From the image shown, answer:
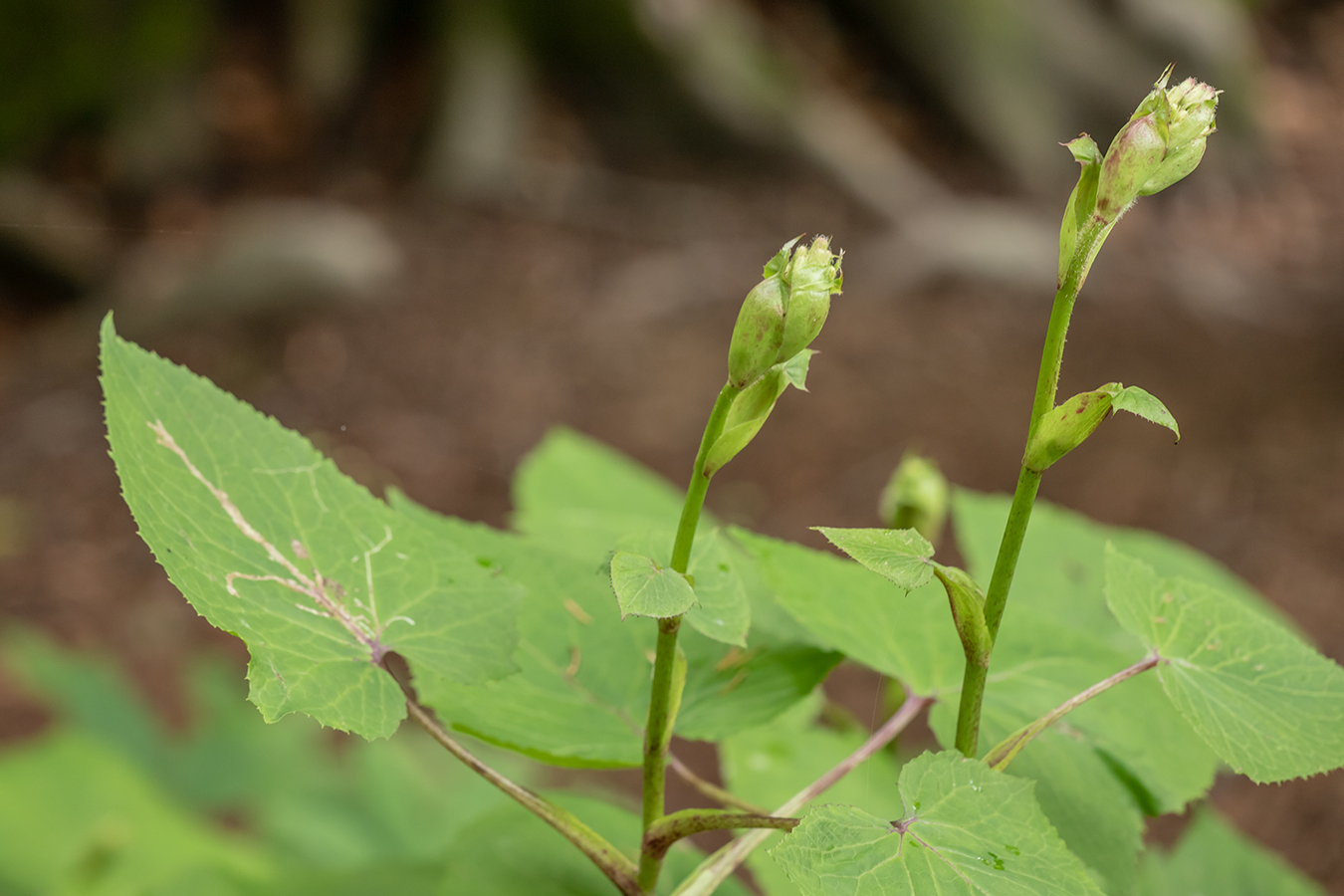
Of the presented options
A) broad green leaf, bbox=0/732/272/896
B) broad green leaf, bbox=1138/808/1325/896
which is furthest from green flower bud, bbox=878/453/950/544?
broad green leaf, bbox=0/732/272/896

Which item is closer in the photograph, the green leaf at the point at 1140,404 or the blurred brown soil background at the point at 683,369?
the green leaf at the point at 1140,404

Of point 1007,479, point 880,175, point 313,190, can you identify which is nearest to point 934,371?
point 1007,479

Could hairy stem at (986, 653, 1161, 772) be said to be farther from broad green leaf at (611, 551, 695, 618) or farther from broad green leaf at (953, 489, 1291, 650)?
broad green leaf at (953, 489, 1291, 650)

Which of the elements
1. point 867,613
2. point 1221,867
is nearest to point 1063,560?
point 1221,867

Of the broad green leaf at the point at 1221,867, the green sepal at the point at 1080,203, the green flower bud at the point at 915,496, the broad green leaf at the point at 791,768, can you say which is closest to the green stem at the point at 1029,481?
the green sepal at the point at 1080,203

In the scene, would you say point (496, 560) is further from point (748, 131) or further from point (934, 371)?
point (748, 131)

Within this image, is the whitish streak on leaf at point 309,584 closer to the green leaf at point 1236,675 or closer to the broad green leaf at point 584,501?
the broad green leaf at point 584,501
